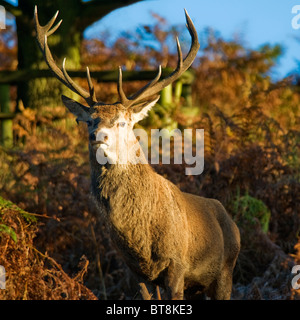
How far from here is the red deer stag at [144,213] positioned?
452 cm

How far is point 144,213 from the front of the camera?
459cm

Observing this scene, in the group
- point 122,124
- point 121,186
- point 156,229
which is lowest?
point 156,229

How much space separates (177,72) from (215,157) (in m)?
2.45

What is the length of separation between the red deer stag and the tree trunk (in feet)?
14.0

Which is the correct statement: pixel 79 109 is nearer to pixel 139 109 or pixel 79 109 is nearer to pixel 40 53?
pixel 139 109

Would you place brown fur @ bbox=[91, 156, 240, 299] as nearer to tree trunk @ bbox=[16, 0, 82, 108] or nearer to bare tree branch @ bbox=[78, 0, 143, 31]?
tree trunk @ bbox=[16, 0, 82, 108]

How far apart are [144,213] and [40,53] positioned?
18.4ft

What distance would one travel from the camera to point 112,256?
265 inches

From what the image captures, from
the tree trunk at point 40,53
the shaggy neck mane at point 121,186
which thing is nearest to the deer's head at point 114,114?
the shaggy neck mane at point 121,186

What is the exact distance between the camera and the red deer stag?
14.8 ft

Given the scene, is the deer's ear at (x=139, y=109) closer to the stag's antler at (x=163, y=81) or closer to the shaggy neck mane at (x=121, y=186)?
the stag's antler at (x=163, y=81)

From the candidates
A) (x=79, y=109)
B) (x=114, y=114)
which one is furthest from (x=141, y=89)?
(x=79, y=109)

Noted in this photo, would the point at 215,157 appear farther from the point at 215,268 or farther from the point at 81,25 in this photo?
the point at 81,25

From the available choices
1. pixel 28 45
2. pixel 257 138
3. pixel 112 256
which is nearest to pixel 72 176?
pixel 112 256
